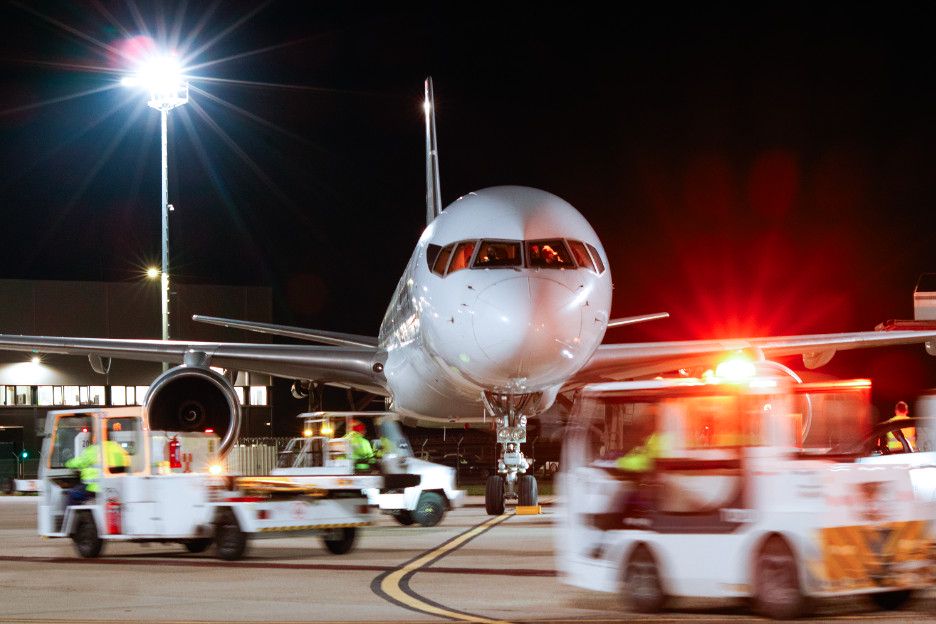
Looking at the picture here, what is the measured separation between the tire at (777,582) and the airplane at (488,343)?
7.57m

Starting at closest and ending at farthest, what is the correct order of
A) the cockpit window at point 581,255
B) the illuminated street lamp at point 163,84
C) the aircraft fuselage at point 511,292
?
the aircraft fuselage at point 511,292
the cockpit window at point 581,255
the illuminated street lamp at point 163,84

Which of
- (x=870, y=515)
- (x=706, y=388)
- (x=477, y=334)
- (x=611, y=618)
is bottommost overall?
(x=611, y=618)

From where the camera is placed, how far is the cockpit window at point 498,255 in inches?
640

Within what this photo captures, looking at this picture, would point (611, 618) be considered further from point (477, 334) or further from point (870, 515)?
point (477, 334)

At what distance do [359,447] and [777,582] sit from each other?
995 cm

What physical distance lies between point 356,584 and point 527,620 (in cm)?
275

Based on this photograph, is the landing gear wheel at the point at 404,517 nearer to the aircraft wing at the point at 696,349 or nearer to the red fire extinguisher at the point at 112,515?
the aircraft wing at the point at 696,349

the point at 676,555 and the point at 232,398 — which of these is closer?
the point at 676,555

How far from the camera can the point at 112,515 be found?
1410 cm

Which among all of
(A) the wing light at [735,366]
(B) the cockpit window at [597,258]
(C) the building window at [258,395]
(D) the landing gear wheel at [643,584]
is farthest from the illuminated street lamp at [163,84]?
(C) the building window at [258,395]

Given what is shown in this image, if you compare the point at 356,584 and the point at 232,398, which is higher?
Answer: the point at 232,398

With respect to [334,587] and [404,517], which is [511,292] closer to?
[404,517]

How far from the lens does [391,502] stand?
18281 mm

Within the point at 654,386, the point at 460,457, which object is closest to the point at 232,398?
the point at 654,386
